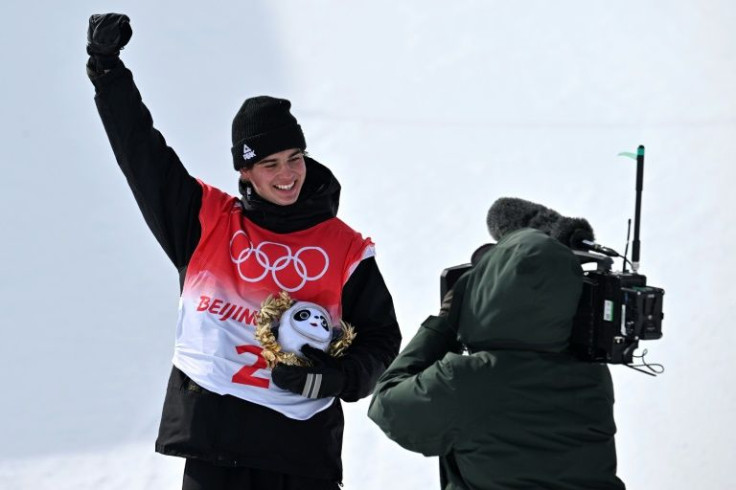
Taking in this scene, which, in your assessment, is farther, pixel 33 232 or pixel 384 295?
pixel 33 232

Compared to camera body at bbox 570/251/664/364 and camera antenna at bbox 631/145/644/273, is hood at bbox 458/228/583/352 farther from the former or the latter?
camera antenna at bbox 631/145/644/273

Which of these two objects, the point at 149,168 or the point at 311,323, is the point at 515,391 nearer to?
the point at 311,323

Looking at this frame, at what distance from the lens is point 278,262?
2.50m

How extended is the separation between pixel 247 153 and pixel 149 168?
23 cm

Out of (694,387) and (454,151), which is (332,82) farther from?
(694,387)

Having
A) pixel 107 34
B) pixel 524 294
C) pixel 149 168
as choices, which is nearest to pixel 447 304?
pixel 524 294

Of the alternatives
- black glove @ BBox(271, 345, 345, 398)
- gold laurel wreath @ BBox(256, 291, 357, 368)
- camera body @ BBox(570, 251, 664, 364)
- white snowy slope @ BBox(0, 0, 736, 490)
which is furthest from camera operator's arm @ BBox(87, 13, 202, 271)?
white snowy slope @ BBox(0, 0, 736, 490)

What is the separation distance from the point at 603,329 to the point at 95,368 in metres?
2.89

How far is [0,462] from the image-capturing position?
3.81m

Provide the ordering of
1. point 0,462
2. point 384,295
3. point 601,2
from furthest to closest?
point 601,2, point 0,462, point 384,295

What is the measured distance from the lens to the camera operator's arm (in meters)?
2.44

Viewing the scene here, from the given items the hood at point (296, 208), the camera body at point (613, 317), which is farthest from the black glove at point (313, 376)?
the camera body at point (613, 317)

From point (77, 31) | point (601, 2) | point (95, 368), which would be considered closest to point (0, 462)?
point (95, 368)

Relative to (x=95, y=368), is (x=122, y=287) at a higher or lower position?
higher
